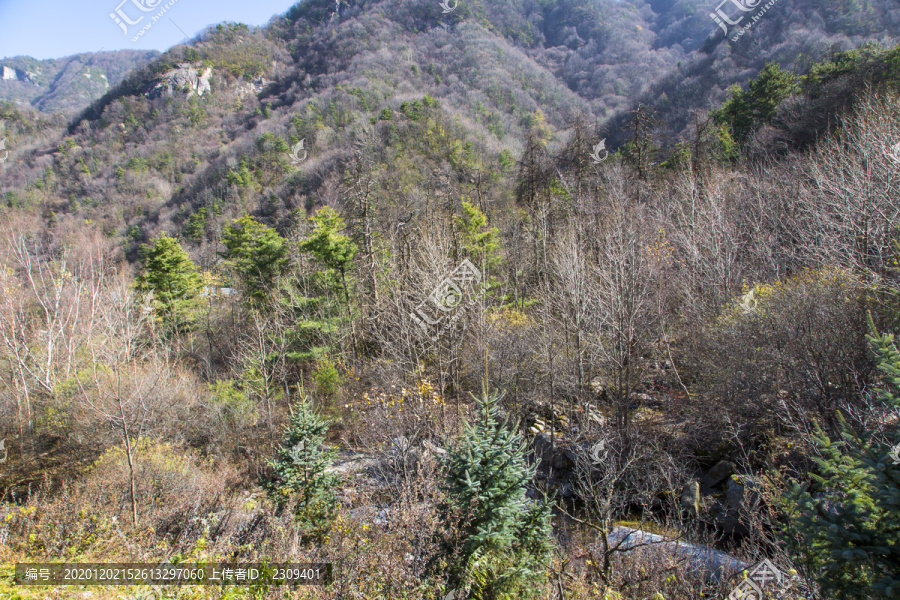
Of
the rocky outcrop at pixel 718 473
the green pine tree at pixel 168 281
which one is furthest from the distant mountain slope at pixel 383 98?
the rocky outcrop at pixel 718 473

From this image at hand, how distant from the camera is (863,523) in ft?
10.0

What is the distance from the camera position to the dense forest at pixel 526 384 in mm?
5098

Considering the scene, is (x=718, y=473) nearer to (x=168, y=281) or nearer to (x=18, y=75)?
(x=168, y=281)

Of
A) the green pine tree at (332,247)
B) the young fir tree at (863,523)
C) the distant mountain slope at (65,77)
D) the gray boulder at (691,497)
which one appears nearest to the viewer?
the young fir tree at (863,523)

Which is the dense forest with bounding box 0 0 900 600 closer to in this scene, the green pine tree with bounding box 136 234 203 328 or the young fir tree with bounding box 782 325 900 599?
the young fir tree with bounding box 782 325 900 599

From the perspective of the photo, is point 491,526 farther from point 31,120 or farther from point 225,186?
point 31,120

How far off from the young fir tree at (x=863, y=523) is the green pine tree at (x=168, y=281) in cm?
2450

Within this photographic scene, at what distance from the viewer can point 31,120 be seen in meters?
68.9

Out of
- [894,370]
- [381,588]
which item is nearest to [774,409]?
[894,370]

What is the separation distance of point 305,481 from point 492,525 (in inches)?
Result: 163

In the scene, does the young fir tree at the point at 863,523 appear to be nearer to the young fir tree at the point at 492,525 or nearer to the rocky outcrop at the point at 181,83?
the young fir tree at the point at 492,525

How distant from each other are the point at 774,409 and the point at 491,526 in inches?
296

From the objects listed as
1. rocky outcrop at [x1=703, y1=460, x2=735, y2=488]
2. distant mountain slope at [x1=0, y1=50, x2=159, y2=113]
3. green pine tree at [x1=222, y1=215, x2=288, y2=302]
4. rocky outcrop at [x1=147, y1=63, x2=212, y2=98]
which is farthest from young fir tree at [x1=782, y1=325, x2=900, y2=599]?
distant mountain slope at [x1=0, y1=50, x2=159, y2=113]

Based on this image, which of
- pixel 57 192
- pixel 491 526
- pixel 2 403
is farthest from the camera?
pixel 57 192
